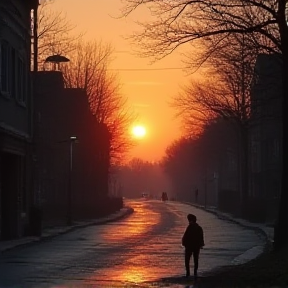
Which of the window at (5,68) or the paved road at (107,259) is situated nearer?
the paved road at (107,259)

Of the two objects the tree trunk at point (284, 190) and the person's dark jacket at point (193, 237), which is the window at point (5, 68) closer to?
the tree trunk at point (284, 190)

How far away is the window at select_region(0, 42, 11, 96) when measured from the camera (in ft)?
111

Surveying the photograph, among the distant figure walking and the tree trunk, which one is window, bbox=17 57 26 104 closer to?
the tree trunk

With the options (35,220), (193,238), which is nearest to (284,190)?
(193,238)

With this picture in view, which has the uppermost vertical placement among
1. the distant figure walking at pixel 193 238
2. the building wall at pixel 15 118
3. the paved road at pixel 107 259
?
the building wall at pixel 15 118

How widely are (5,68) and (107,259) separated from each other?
34.0 feet

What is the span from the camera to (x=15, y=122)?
3659cm

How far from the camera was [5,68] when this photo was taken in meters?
34.5

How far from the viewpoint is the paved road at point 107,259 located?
2064 cm

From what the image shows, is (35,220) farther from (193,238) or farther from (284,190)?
(193,238)

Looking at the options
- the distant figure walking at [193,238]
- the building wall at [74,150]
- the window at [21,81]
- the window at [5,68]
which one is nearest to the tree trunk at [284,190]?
the distant figure walking at [193,238]

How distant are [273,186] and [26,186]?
134 ft

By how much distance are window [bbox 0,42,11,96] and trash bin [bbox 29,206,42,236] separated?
606 centimetres

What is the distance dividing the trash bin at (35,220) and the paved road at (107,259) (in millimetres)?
942
